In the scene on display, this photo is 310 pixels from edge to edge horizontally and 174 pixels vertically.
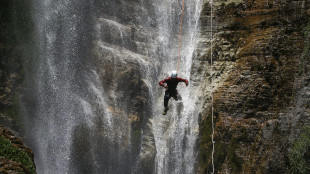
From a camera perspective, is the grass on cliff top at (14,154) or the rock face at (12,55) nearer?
the grass on cliff top at (14,154)

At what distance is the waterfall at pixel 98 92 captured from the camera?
52.9 ft

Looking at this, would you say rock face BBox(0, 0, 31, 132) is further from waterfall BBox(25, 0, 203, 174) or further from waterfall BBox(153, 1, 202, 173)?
waterfall BBox(153, 1, 202, 173)

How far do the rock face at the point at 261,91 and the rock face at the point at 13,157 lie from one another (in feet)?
23.1

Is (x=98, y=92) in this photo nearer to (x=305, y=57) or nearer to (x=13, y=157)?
(x=13, y=157)

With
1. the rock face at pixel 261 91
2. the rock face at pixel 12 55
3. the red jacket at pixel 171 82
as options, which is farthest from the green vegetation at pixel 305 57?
the rock face at pixel 12 55

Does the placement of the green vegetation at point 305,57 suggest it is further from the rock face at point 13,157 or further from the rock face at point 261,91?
the rock face at point 13,157

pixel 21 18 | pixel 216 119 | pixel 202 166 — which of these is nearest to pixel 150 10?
pixel 21 18

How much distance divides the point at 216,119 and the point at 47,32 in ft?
32.4

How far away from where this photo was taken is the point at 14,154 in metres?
10.1

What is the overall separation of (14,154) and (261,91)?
8.95 metres

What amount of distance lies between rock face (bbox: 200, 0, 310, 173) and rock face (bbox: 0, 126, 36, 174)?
704cm

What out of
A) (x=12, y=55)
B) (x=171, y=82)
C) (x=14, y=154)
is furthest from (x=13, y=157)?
(x=12, y=55)

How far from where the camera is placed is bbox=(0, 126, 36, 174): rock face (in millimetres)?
9370

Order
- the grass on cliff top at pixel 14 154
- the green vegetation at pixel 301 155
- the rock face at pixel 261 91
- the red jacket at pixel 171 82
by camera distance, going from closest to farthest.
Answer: the grass on cliff top at pixel 14 154
the green vegetation at pixel 301 155
the rock face at pixel 261 91
the red jacket at pixel 171 82
